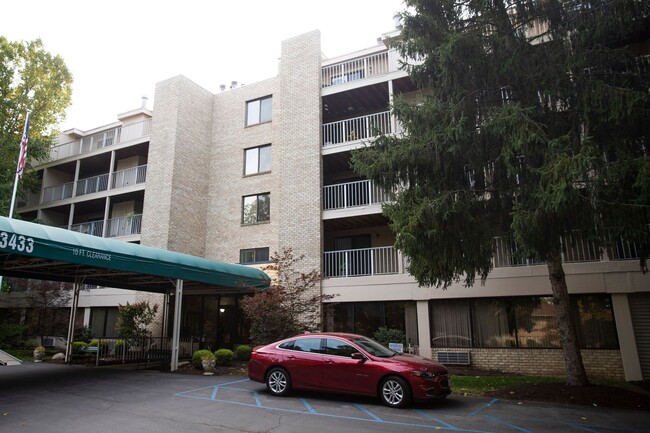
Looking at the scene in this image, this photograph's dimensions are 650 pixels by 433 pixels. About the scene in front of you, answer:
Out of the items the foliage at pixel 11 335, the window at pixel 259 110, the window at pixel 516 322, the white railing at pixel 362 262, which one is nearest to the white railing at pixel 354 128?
the window at pixel 259 110

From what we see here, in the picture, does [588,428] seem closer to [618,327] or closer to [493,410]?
[493,410]

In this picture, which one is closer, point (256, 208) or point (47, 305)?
point (256, 208)

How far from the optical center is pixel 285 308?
15.8 m

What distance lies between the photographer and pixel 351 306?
18.2m

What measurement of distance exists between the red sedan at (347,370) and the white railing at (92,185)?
66.7 feet

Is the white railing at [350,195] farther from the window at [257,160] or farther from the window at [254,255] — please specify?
the window at [257,160]

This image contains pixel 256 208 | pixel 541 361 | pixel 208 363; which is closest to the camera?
pixel 541 361

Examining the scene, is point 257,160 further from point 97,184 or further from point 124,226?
point 97,184

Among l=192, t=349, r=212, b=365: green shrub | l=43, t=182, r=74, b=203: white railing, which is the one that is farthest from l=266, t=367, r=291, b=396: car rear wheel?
l=43, t=182, r=74, b=203: white railing

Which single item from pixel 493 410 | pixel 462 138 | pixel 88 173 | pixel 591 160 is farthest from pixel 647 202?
pixel 88 173

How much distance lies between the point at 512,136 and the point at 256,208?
47.0ft

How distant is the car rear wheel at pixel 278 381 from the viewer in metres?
10.4

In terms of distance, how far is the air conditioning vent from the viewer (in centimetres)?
1546

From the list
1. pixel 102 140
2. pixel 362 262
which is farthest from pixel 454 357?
pixel 102 140
